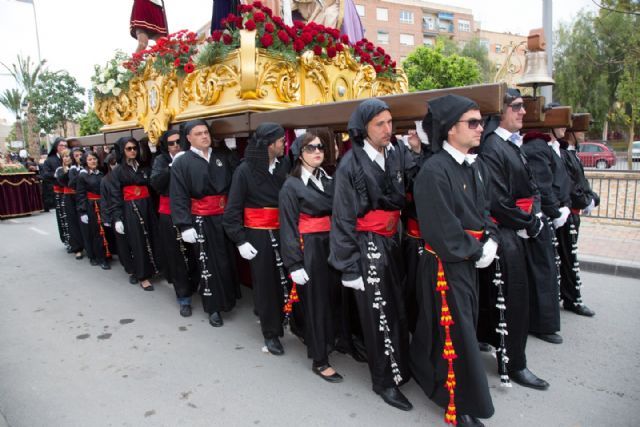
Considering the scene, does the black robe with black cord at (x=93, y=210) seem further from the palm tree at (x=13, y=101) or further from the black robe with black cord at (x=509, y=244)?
the palm tree at (x=13, y=101)

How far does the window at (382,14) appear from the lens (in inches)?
1660

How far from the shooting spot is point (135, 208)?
569 centimetres

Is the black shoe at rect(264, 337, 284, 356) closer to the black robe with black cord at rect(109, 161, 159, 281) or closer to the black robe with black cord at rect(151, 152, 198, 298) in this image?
the black robe with black cord at rect(151, 152, 198, 298)

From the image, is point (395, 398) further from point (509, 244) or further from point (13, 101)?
point (13, 101)

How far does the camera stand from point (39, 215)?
13.2 meters

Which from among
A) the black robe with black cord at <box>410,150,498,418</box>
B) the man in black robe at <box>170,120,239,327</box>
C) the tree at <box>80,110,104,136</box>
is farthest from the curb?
the tree at <box>80,110,104,136</box>

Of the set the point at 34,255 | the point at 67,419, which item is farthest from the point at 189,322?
the point at 34,255

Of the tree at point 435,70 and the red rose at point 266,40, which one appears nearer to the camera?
the red rose at point 266,40

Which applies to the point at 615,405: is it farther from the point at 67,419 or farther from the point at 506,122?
the point at 67,419

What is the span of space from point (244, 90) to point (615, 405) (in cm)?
377

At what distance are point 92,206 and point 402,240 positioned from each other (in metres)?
5.42

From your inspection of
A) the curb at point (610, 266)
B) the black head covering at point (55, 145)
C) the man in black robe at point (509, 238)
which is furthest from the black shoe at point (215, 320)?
the black head covering at point (55, 145)

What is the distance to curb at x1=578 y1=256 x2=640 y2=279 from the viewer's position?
5473mm

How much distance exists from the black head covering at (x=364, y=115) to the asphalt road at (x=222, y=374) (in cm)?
181
